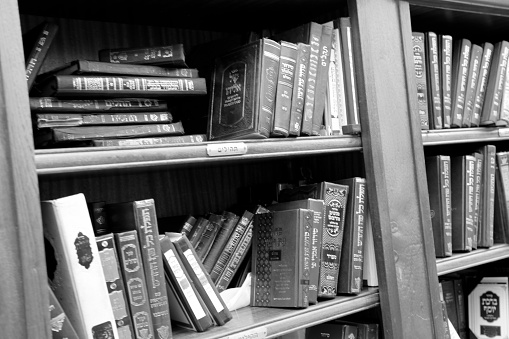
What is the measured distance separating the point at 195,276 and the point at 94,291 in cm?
24

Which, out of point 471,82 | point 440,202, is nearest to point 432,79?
point 471,82

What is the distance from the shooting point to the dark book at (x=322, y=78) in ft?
4.65

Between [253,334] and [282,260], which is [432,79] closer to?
[282,260]

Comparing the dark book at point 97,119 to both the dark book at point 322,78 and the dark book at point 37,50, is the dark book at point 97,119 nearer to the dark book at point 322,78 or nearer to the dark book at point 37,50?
the dark book at point 37,50

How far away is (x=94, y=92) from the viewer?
1.15m

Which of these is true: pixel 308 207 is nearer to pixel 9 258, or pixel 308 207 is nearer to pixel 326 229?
pixel 326 229

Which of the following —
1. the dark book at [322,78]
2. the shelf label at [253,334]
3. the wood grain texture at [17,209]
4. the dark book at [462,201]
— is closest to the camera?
the wood grain texture at [17,209]

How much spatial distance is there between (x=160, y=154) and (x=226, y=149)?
14 centimetres

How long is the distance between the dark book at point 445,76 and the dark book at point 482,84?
11 centimetres

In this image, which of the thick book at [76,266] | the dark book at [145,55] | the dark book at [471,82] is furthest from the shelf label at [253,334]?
the dark book at [471,82]

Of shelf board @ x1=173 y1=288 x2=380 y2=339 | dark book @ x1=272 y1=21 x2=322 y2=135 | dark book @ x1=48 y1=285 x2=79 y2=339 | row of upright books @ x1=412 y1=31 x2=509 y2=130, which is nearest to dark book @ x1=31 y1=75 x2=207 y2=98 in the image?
dark book @ x1=272 y1=21 x2=322 y2=135

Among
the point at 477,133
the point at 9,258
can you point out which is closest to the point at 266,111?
the point at 9,258

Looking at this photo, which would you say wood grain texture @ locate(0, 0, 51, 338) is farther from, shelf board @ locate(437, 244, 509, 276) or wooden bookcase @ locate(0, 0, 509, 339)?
shelf board @ locate(437, 244, 509, 276)

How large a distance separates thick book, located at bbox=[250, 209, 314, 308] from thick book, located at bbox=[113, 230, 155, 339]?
326 millimetres
